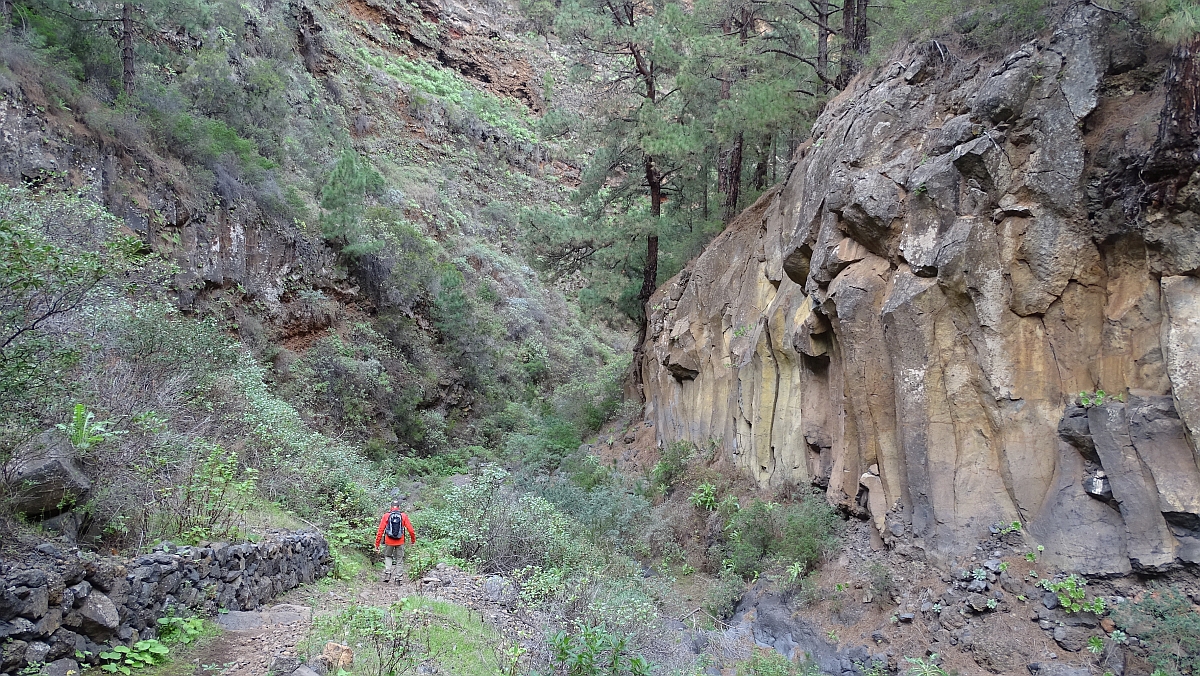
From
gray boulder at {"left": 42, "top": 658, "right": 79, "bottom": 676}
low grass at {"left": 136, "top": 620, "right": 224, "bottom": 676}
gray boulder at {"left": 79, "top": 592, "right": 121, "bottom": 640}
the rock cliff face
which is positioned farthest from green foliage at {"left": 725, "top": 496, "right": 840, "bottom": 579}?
gray boulder at {"left": 42, "top": 658, "right": 79, "bottom": 676}

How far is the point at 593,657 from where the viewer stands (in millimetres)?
5793

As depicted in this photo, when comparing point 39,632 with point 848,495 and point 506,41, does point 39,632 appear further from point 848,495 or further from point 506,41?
point 506,41

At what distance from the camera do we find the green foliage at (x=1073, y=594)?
6570 mm

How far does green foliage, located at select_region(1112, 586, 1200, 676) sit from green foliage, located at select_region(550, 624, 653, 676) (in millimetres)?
4516

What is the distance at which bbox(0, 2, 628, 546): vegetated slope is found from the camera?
21.4ft

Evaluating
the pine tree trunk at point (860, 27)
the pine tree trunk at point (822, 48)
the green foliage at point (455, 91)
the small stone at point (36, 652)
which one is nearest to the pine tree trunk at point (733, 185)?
the pine tree trunk at point (822, 48)

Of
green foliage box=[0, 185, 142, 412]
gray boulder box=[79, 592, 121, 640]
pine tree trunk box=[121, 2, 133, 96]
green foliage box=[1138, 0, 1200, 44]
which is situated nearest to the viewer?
gray boulder box=[79, 592, 121, 640]

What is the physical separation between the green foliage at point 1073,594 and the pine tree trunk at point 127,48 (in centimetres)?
2028

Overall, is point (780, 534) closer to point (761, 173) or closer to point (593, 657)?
point (593, 657)

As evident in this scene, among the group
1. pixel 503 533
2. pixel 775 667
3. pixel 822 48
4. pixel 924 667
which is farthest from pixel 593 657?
pixel 822 48

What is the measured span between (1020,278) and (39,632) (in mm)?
9733

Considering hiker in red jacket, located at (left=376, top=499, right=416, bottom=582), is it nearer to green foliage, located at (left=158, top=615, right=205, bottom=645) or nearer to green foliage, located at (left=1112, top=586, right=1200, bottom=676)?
green foliage, located at (left=158, top=615, right=205, bottom=645)

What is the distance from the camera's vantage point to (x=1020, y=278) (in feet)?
26.2

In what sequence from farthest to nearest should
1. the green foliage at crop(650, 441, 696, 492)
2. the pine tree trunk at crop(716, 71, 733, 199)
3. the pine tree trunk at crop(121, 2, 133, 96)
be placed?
the pine tree trunk at crop(716, 71, 733, 199), the pine tree trunk at crop(121, 2, 133, 96), the green foliage at crop(650, 441, 696, 492)
